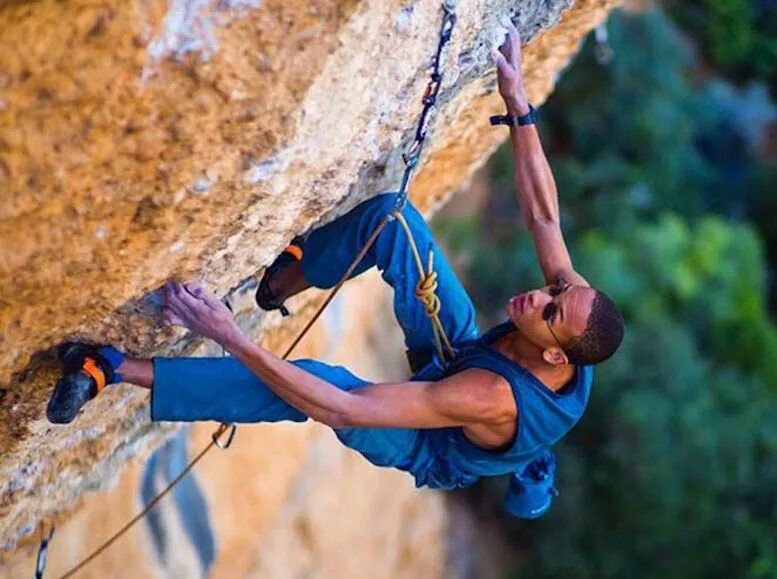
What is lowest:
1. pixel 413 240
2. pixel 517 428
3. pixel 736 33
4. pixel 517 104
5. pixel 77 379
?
pixel 736 33

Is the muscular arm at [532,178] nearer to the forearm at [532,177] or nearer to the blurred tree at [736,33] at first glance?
the forearm at [532,177]

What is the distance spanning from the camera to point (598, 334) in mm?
2910

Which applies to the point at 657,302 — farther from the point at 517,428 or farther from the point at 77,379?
the point at 77,379

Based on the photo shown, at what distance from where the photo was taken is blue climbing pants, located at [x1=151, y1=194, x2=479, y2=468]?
2854 mm

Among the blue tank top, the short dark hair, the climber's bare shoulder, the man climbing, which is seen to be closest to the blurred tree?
the man climbing

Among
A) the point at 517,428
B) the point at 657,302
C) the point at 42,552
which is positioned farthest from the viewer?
the point at 657,302

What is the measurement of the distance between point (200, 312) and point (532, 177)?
44.3 inches

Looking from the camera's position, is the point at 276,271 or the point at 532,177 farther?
the point at 276,271

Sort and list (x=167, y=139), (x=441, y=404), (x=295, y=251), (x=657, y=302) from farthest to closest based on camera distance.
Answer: (x=657, y=302) → (x=295, y=251) → (x=441, y=404) → (x=167, y=139)

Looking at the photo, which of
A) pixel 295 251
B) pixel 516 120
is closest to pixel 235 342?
pixel 295 251

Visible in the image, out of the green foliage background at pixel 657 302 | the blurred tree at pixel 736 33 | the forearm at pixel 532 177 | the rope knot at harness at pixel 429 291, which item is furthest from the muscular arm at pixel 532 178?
the blurred tree at pixel 736 33

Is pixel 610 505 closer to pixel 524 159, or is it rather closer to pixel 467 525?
Answer: pixel 467 525

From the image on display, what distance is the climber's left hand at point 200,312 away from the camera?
2.73 metres

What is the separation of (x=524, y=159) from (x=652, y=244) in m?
7.51
